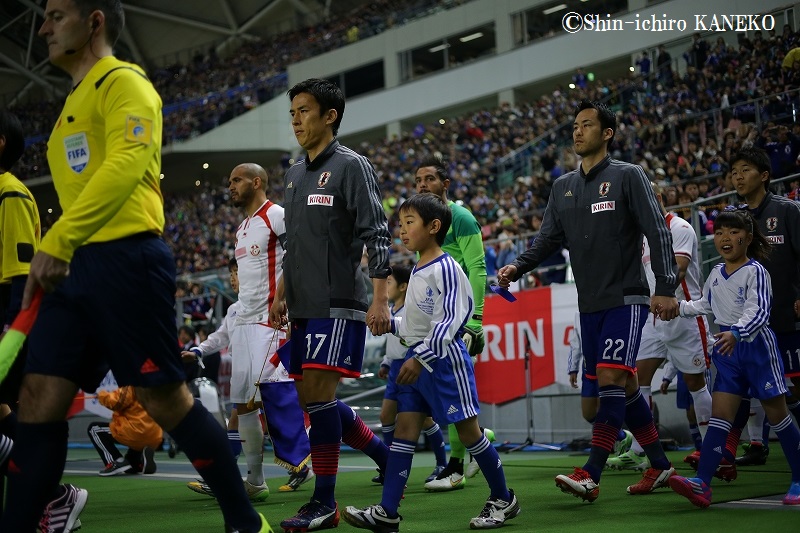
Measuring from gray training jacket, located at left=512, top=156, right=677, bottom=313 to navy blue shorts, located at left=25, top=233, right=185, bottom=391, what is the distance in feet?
9.23

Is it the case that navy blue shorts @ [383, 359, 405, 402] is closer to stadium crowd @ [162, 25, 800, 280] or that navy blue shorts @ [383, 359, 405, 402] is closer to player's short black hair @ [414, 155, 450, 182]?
player's short black hair @ [414, 155, 450, 182]

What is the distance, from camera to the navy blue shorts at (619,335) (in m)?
5.18

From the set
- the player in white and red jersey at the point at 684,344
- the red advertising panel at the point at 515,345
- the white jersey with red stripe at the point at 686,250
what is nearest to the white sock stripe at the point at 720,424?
the white jersey with red stripe at the point at 686,250

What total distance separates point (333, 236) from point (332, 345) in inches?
22.8

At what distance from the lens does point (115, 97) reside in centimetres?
325

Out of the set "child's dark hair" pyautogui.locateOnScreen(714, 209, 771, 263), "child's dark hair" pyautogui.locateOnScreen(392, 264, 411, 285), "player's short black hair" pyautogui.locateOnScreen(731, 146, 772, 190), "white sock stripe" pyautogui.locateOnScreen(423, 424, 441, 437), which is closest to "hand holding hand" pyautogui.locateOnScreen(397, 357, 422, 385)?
"child's dark hair" pyautogui.locateOnScreen(714, 209, 771, 263)

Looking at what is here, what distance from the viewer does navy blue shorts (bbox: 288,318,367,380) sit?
4629 millimetres

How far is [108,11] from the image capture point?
3.46 meters

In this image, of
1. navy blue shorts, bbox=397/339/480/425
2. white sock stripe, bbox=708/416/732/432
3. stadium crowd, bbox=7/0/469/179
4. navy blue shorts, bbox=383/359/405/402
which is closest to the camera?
navy blue shorts, bbox=397/339/480/425

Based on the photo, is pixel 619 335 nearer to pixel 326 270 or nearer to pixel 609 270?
pixel 609 270

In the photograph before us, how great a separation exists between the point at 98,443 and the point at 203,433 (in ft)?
22.5

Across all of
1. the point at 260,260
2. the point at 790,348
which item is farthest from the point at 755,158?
the point at 260,260

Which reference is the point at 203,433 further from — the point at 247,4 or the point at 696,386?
the point at 247,4

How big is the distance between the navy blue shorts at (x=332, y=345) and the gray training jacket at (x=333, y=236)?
0.04m
